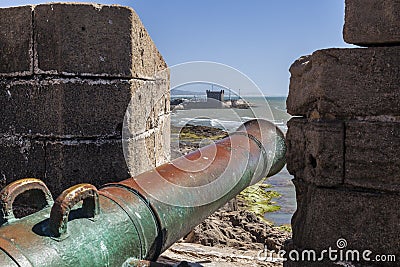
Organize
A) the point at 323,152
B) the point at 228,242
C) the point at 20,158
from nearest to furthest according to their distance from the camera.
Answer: the point at 323,152, the point at 20,158, the point at 228,242

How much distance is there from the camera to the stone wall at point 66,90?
3.89 metres

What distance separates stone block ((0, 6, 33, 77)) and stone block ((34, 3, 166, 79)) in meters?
0.07

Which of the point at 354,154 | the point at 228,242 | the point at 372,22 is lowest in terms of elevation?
the point at 228,242

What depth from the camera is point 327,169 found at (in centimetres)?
278

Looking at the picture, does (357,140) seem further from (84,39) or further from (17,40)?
(17,40)

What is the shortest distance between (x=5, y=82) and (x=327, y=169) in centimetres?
276

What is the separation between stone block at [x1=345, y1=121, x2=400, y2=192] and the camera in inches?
103

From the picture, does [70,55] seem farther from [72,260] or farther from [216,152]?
[72,260]

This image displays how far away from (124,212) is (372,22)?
167 cm

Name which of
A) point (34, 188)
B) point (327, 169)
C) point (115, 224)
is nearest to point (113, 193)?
point (115, 224)

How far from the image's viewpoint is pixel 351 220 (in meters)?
2.73

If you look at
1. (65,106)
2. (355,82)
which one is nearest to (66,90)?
(65,106)

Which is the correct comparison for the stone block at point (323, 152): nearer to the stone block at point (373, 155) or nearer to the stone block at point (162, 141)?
the stone block at point (373, 155)

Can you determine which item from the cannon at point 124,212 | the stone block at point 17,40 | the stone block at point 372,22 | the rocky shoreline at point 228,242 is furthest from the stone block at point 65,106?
the stone block at point 372,22
